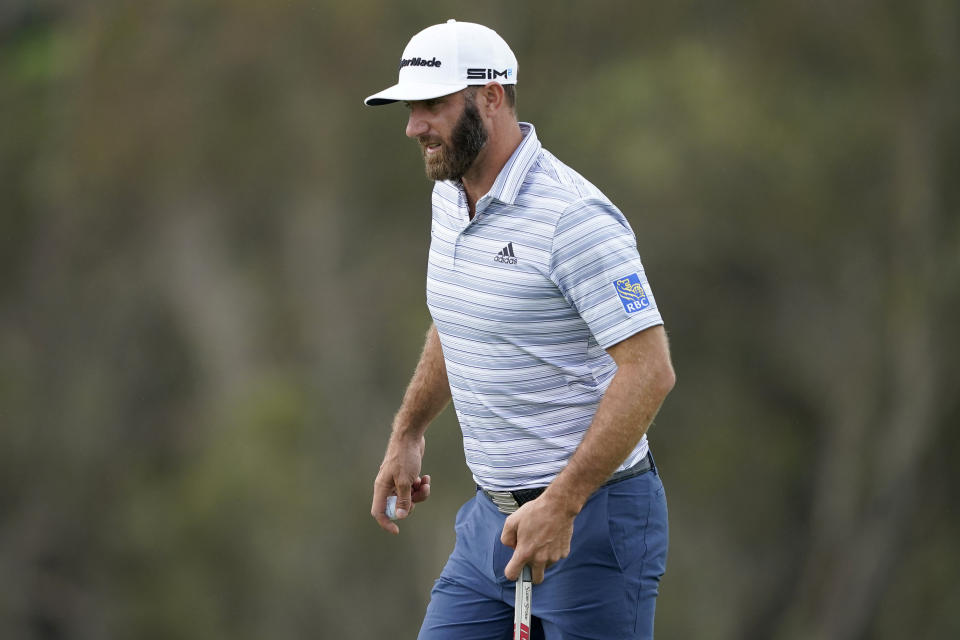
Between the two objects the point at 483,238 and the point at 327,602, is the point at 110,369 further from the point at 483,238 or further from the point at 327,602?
the point at 483,238

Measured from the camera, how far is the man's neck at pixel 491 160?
10.3ft

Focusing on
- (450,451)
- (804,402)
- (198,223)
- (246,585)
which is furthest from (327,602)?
(804,402)

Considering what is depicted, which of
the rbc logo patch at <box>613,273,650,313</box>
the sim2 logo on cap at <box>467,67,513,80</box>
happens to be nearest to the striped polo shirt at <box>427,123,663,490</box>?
Answer: the rbc logo patch at <box>613,273,650,313</box>

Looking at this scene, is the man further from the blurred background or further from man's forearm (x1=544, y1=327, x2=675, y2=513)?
the blurred background

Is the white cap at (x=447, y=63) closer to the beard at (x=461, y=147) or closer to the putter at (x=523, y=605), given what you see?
the beard at (x=461, y=147)

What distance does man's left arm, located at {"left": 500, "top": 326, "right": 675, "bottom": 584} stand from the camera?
288 cm

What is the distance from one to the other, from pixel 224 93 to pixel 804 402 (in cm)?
607

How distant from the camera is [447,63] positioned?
308 centimetres

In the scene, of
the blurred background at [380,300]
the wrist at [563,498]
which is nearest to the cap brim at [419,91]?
the wrist at [563,498]

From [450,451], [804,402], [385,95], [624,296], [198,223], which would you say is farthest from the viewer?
[198,223]

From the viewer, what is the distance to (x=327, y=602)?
14.2 metres

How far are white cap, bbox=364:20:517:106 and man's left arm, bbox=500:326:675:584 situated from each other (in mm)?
647

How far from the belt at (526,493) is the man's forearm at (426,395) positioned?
368 millimetres

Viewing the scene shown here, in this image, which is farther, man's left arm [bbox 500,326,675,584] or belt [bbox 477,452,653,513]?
belt [bbox 477,452,653,513]
